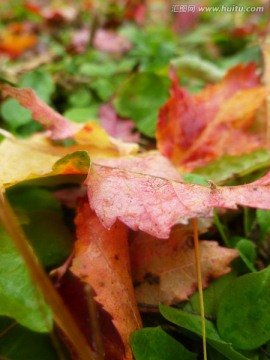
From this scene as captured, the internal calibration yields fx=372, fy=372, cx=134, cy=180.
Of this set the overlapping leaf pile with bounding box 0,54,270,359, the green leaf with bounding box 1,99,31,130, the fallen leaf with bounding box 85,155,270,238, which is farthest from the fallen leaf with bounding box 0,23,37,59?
the fallen leaf with bounding box 85,155,270,238

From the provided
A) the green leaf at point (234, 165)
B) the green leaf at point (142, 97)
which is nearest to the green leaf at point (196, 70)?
the green leaf at point (142, 97)

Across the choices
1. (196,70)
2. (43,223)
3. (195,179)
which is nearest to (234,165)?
(195,179)

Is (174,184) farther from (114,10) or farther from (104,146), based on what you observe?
(114,10)

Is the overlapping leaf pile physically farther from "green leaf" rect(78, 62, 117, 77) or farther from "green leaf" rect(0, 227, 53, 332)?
"green leaf" rect(78, 62, 117, 77)

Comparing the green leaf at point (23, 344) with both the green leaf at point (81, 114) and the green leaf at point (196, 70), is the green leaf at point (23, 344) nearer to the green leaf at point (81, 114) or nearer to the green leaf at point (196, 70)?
the green leaf at point (81, 114)

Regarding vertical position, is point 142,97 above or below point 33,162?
above

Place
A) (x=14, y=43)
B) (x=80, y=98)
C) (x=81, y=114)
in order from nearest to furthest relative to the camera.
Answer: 1. (x=81, y=114)
2. (x=80, y=98)
3. (x=14, y=43)

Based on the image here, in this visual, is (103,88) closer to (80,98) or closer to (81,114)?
(80,98)
